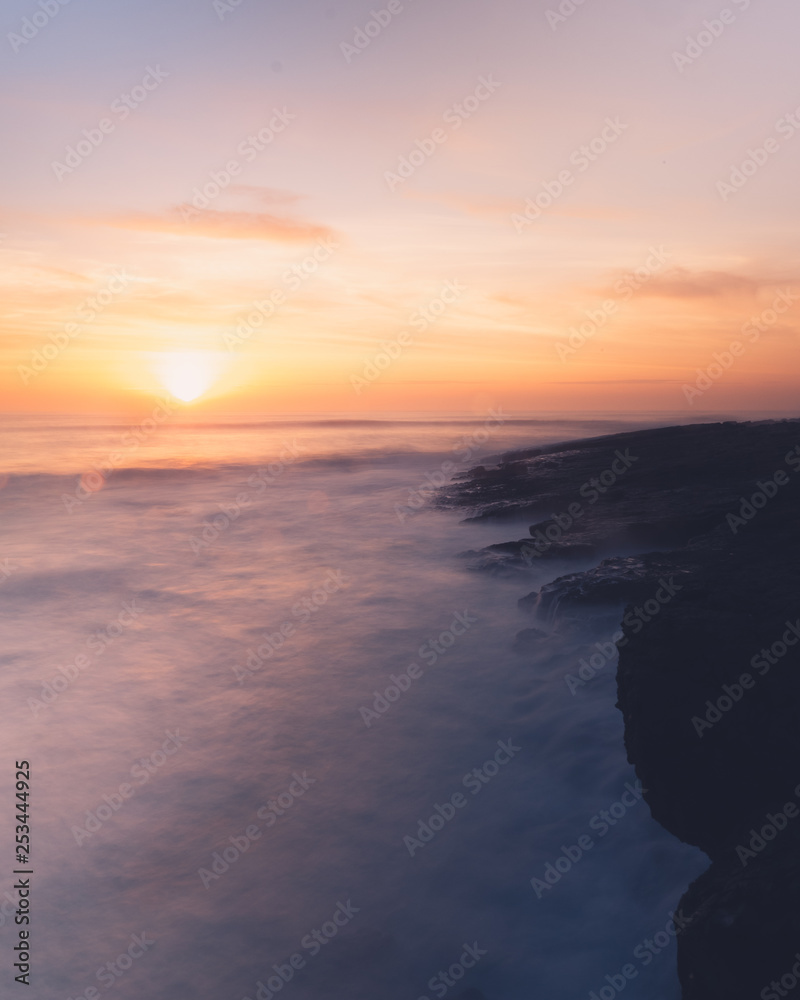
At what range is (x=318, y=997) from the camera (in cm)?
536

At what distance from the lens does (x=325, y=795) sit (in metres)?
7.99

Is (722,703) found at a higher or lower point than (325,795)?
higher

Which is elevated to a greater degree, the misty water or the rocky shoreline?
the rocky shoreline

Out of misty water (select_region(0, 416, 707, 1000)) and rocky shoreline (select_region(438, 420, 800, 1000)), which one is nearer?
rocky shoreline (select_region(438, 420, 800, 1000))

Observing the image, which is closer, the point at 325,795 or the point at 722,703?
the point at 722,703

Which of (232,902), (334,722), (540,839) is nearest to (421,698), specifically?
(334,722)

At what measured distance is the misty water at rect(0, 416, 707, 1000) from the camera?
5.73 meters

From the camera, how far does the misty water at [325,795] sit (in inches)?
225

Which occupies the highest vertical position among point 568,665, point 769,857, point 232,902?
point 769,857

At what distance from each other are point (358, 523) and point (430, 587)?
9547mm

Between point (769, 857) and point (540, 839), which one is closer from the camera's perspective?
point (769, 857)

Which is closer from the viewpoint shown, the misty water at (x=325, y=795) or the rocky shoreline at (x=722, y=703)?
the rocky shoreline at (x=722, y=703)

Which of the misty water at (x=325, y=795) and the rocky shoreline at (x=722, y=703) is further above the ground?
the rocky shoreline at (x=722, y=703)

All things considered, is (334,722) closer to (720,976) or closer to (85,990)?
(85,990)
